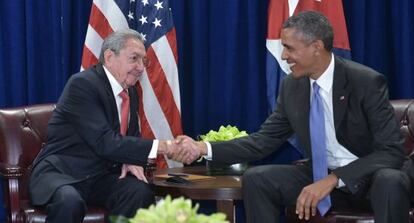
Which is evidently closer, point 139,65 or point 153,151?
point 153,151

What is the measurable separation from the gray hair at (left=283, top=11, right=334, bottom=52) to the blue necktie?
25cm

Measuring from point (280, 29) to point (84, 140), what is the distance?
1.75 m

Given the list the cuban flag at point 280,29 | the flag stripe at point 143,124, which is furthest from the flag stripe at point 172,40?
the cuban flag at point 280,29

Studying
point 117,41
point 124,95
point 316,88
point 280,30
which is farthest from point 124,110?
point 280,30

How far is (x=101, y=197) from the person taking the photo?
416 cm

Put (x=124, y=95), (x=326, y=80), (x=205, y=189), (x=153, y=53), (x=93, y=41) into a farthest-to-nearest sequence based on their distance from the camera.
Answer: (x=153, y=53) → (x=93, y=41) → (x=124, y=95) → (x=326, y=80) → (x=205, y=189)

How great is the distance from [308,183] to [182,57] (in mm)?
1770

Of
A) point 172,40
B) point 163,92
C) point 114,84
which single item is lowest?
point 163,92

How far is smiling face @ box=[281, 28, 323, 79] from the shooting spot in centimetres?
406

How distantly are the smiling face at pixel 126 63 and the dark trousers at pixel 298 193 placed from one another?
0.87 meters

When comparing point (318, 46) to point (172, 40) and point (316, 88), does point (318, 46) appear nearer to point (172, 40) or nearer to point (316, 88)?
point (316, 88)

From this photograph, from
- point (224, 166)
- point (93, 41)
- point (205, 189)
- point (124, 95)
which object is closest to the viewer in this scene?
point (205, 189)

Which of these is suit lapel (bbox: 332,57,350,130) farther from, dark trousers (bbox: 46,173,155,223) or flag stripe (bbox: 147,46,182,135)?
flag stripe (bbox: 147,46,182,135)

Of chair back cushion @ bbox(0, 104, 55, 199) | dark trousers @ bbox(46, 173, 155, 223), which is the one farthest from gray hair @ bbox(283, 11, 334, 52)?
chair back cushion @ bbox(0, 104, 55, 199)
